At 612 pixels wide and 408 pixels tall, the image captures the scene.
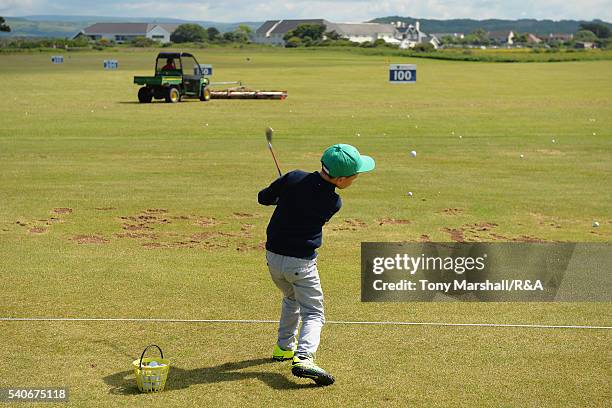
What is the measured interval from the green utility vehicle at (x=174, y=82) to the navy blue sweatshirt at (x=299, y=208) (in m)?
36.3

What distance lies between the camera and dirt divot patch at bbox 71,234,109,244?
545 inches

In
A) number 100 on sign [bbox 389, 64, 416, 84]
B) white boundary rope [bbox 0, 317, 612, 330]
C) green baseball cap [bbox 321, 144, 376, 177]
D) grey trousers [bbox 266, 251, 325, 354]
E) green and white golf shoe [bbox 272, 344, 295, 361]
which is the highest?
green baseball cap [bbox 321, 144, 376, 177]

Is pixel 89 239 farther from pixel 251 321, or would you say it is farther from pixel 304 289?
pixel 304 289

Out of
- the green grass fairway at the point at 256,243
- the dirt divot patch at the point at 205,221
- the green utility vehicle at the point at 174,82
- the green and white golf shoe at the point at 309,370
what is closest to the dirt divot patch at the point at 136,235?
the green grass fairway at the point at 256,243

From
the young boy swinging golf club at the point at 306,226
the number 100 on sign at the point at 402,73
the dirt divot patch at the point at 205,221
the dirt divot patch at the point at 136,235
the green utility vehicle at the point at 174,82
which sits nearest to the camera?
the young boy swinging golf club at the point at 306,226

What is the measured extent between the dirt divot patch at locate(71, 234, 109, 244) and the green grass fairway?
2.1 inches

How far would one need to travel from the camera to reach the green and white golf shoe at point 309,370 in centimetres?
761

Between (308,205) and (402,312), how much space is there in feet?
8.79

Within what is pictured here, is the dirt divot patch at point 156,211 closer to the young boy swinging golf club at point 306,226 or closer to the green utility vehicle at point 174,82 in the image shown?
the young boy swinging golf club at point 306,226

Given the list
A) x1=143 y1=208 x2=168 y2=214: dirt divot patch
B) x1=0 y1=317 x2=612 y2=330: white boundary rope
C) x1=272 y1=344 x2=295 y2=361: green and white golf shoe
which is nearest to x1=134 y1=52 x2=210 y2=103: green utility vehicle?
x1=143 y1=208 x2=168 y2=214: dirt divot patch

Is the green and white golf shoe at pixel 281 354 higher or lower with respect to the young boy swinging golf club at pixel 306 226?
lower

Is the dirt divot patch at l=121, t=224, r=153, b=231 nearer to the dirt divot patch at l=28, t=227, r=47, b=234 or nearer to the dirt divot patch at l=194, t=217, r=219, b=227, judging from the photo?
the dirt divot patch at l=194, t=217, r=219, b=227

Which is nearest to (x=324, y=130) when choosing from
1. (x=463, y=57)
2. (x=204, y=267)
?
(x=204, y=267)

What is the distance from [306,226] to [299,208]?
0.17 meters
